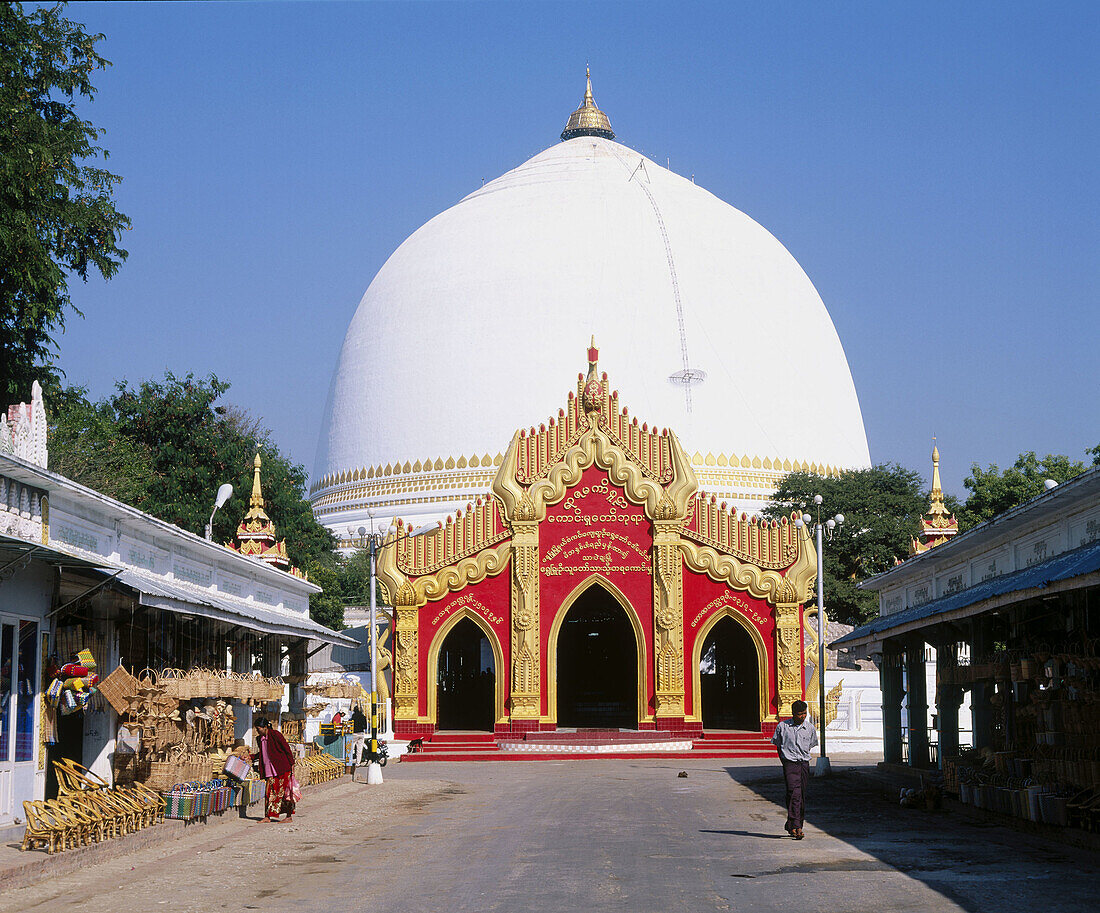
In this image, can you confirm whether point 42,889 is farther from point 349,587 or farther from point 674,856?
point 349,587

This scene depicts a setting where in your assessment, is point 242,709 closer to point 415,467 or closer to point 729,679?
point 729,679

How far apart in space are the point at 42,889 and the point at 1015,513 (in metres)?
12.7

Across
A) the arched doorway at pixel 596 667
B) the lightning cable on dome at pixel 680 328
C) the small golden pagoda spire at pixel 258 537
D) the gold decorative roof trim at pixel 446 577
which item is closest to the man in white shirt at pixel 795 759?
the small golden pagoda spire at pixel 258 537

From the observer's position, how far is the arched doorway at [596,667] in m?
45.8

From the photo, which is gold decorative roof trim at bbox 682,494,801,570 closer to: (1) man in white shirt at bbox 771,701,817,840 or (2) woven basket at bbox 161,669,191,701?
(1) man in white shirt at bbox 771,701,817,840

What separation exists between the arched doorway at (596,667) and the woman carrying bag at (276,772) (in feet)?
87.7

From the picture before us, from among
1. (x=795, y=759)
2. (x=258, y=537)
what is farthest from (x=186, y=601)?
(x=258, y=537)

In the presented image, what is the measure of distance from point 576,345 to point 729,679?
13611 mm

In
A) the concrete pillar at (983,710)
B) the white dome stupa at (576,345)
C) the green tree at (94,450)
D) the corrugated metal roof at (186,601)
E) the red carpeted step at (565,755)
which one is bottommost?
the red carpeted step at (565,755)

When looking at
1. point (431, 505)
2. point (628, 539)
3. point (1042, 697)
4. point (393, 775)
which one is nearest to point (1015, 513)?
point (1042, 697)

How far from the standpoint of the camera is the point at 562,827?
17.3 m

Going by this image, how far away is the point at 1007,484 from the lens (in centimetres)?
5216

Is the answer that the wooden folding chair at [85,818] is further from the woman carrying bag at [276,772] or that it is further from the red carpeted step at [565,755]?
the red carpeted step at [565,755]

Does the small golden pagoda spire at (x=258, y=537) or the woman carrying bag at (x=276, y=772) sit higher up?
the small golden pagoda spire at (x=258, y=537)
